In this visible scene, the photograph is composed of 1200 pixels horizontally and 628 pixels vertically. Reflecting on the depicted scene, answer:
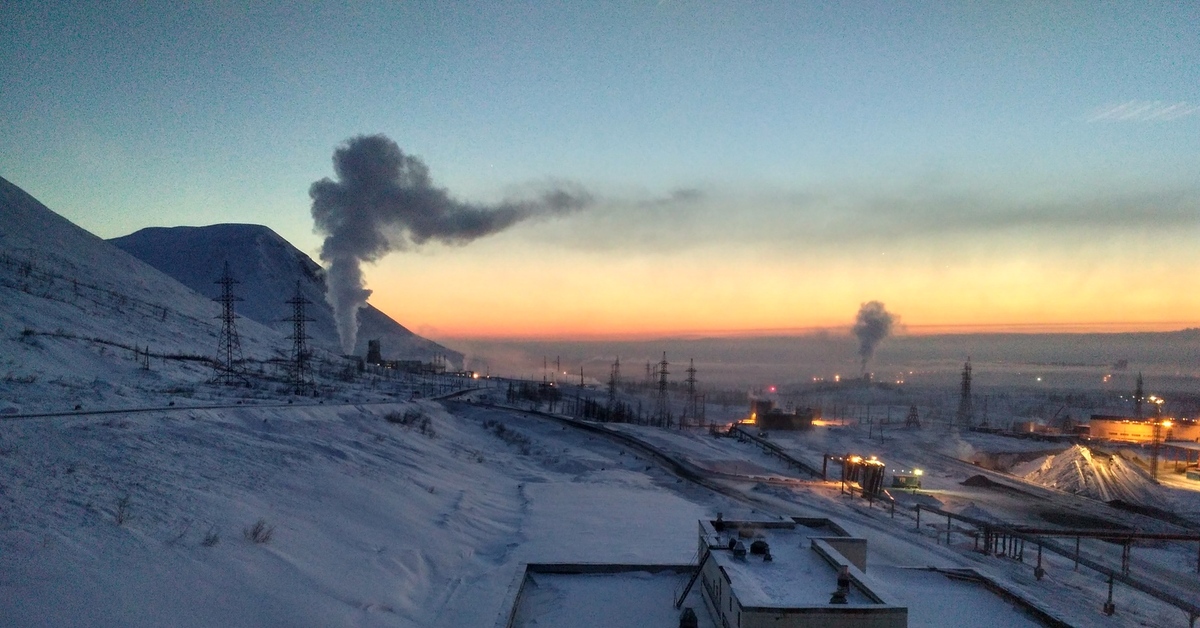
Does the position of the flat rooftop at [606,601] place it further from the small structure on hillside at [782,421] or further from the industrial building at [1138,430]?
the industrial building at [1138,430]

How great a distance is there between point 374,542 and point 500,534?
4.47 m

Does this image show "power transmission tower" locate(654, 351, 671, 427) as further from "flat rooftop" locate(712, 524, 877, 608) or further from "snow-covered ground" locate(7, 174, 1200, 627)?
"flat rooftop" locate(712, 524, 877, 608)

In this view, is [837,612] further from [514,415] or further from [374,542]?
[514,415]

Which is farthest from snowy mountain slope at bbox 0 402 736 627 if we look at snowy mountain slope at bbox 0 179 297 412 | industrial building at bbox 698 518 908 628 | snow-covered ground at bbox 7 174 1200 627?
snowy mountain slope at bbox 0 179 297 412

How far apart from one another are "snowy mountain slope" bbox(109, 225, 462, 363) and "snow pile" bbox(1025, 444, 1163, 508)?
306ft

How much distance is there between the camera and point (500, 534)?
58.4 ft

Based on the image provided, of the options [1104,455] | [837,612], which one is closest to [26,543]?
[837,612]

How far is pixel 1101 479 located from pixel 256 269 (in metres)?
129

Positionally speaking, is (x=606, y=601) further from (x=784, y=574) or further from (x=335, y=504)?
(x=335, y=504)

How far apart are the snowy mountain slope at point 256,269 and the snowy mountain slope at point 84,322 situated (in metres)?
40.8

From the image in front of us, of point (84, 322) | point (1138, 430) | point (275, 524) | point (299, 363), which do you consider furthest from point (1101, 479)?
point (84, 322)

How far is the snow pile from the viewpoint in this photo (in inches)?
1419

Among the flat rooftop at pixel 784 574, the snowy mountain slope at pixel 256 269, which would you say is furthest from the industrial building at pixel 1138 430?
the snowy mountain slope at pixel 256 269

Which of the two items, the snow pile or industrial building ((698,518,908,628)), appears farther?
the snow pile
